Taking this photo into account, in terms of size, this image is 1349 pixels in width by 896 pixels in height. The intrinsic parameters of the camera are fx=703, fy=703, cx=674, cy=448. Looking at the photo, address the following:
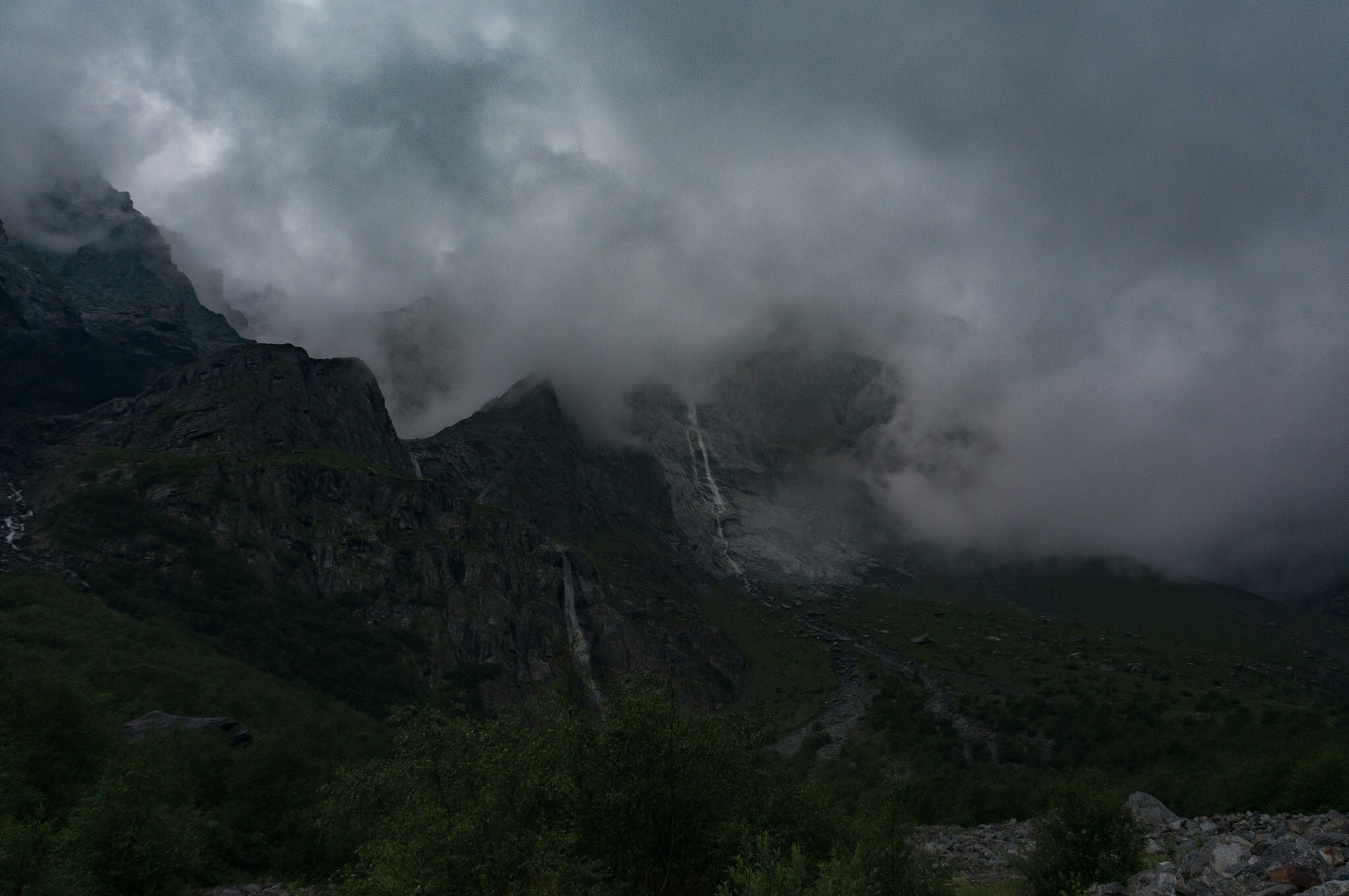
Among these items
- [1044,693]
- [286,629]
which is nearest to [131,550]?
[286,629]

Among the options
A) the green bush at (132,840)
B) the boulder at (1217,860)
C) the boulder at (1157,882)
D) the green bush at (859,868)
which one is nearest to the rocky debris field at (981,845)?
the boulder at (1157,882)

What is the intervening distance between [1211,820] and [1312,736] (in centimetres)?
9841

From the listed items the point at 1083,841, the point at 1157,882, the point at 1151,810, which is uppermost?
the point at 1157,882

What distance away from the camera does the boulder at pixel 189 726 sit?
76688 mm

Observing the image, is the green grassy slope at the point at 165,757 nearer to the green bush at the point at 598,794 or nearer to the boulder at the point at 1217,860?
the green bush at the point at 598,794


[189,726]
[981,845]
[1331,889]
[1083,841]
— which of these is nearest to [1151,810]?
[981,845]

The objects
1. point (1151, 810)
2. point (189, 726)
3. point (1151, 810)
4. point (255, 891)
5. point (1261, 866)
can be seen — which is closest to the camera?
point (1261, 866)

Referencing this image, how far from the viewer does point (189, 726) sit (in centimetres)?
7931

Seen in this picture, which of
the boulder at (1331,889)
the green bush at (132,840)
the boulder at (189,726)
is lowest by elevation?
the boulder at (1331,889)

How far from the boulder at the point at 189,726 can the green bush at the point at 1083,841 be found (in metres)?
76.4

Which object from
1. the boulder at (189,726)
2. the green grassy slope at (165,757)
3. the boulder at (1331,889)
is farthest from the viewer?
the boulder at (189,726)

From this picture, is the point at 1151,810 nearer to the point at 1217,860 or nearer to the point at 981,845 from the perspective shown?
the point at 981,845

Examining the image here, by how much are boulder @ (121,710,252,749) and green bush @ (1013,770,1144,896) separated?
3008 inches

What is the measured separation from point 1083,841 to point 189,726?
87772 mm
